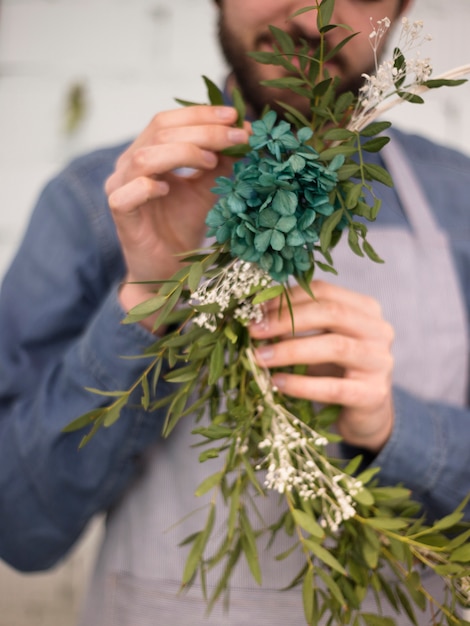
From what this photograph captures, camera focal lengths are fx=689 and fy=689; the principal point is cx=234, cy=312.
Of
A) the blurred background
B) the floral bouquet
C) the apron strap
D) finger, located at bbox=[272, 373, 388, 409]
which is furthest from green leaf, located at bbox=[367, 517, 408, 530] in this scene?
the blurred background

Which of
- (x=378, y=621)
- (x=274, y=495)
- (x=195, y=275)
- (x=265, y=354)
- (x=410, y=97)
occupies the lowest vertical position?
(x=274, y=495)

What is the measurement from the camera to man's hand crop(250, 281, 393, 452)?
528 millimetres

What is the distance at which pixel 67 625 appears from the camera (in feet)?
3.73

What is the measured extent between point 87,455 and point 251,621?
9.4 inches

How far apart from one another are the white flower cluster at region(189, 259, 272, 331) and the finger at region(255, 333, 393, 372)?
7 cm

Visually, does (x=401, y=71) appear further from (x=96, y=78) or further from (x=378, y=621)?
(x=96, y=78)

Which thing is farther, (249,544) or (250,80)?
(250,80)

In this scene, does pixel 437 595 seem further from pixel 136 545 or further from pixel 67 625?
pixel 67 625

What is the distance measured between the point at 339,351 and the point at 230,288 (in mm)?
146

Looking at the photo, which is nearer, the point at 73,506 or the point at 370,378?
the point at 370,378

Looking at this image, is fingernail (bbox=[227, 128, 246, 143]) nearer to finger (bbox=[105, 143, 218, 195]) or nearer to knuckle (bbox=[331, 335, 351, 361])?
finger (bbox=[105, 143, 218, 195])

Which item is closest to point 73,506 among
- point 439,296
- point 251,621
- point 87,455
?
point 87,455

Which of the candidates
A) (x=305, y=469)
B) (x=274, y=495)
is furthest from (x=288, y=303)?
(x=274, y=495)

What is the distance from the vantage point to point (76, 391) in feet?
2.19
